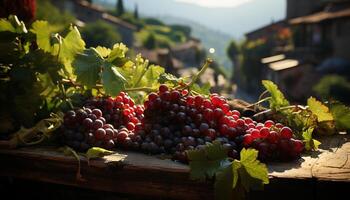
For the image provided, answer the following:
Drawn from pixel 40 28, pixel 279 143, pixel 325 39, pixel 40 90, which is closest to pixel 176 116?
pixel 279 143

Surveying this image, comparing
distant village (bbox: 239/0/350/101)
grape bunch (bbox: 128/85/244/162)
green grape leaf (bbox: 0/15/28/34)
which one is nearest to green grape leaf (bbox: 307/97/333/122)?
grape bunch (bbox: 128/85/244/162)

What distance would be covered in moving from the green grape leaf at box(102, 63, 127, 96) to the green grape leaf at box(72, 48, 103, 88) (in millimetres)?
40

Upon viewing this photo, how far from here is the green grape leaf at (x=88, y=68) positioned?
1.83 m

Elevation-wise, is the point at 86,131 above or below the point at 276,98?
below

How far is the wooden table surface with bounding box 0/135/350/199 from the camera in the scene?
1459mm

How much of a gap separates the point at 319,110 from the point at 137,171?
1.01 m

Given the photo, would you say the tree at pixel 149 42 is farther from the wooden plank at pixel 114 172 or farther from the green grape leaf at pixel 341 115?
the wooden plank at pixel 114 172

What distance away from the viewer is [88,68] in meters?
1.84

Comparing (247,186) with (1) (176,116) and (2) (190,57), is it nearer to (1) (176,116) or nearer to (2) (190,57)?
(1) (176,116)

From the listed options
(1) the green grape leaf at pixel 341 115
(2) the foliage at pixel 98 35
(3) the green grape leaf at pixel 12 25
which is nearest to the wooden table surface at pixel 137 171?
(1) the green grape leaf at pixel 341 115

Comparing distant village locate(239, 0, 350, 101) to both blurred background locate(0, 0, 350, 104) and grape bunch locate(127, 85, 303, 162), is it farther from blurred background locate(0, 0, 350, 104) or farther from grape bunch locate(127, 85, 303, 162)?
grape bunch locate(127, 85, 303, 162)

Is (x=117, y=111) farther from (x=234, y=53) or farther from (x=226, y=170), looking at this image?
(x=234, y=53)

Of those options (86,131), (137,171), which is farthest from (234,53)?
(137,171)

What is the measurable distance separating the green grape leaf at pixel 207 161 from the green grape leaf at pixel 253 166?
70mm
